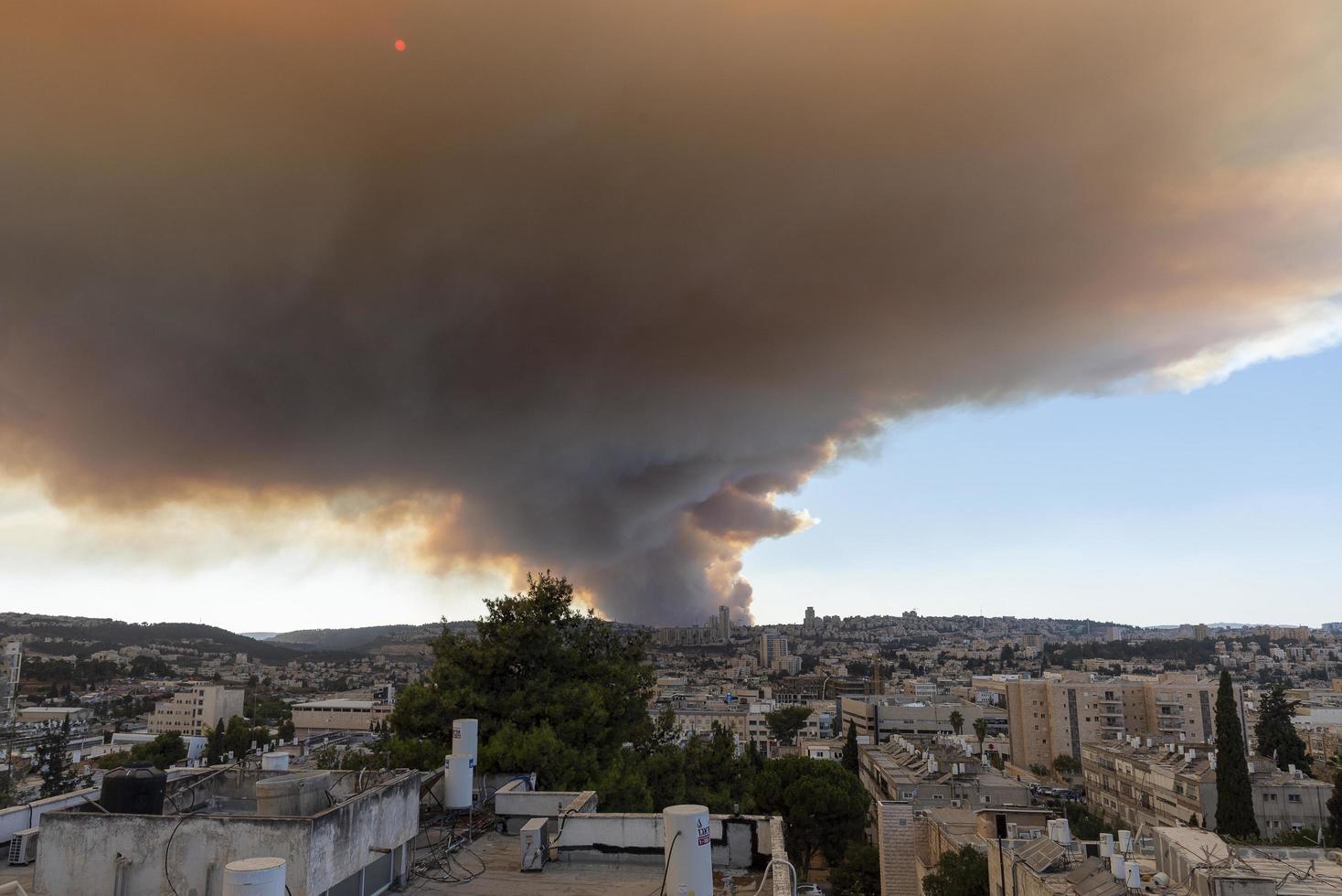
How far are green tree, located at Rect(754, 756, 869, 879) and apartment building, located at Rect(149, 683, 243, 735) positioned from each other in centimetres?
7700

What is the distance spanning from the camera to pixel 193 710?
97.0 metres

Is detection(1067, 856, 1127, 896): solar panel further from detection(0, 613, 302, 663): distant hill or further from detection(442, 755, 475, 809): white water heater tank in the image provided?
detection(0, 613, 302, 663): distant hill

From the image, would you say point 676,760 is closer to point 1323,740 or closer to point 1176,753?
point 1176,753

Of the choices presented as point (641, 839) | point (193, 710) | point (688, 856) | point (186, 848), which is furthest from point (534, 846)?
point (193, 710)

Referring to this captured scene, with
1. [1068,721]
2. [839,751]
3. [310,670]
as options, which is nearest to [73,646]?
[310,670]

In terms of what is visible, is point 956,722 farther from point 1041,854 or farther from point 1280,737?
point 1041,854

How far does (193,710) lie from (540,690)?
315ft

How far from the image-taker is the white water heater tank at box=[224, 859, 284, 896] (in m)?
6.30

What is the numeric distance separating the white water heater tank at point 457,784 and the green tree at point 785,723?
9461 cm

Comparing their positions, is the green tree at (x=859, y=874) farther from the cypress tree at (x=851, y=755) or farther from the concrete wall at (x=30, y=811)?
the concrete wall at (x=30, y=811)

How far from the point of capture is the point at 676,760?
25.4 metres

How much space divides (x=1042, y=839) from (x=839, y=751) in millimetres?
56478

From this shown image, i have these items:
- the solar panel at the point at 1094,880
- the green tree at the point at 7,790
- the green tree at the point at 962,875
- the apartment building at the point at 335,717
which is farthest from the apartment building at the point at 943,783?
the apartment building at the point at 335,717

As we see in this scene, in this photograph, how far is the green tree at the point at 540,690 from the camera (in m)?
18.4
